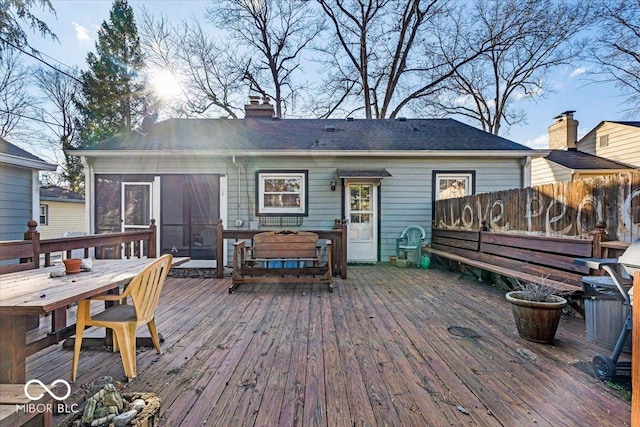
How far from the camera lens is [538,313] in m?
2.75

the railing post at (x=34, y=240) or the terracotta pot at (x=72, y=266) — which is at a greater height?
the railing post at (x=34, y=240)

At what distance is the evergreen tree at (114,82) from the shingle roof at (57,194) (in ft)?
9.09

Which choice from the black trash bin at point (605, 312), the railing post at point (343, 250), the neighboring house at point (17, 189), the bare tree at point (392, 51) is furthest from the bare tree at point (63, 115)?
the black trash bin at point (605, 312)

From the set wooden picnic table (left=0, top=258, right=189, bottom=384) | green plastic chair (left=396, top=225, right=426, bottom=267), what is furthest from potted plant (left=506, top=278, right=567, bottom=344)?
green plastic chair (left=396, top=225, right=426, bottom=267)

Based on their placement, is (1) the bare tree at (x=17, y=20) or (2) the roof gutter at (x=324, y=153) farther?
(2) the roof gutter at (x=324, y=153)

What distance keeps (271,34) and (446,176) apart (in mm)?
11152

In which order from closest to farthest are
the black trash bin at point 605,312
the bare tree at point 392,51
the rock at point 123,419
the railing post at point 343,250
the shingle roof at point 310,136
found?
the rock at point 123,419 < the black trash bin at point 605,312 < the railing post at point 343,250 < the shingle roof at point 310,136 < the bare tree at point 392,51

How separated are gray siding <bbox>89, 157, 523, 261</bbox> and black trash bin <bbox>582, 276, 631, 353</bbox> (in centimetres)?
479

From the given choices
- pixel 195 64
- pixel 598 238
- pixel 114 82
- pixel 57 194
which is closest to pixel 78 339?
pixel 598 238

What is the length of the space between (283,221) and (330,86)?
949 centimetres

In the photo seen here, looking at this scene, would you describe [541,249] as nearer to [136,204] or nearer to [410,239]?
[410,239]

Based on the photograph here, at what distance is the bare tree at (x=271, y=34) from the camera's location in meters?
13.1

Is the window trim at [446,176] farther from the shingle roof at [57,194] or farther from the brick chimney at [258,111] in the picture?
the shingle roof at [57,194]

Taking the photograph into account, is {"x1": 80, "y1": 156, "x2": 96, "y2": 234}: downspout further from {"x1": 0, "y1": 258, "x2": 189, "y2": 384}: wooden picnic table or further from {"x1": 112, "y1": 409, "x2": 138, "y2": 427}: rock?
{"x1": 112, "y1": 409, "x2": 138, "y2": 427}: rock
